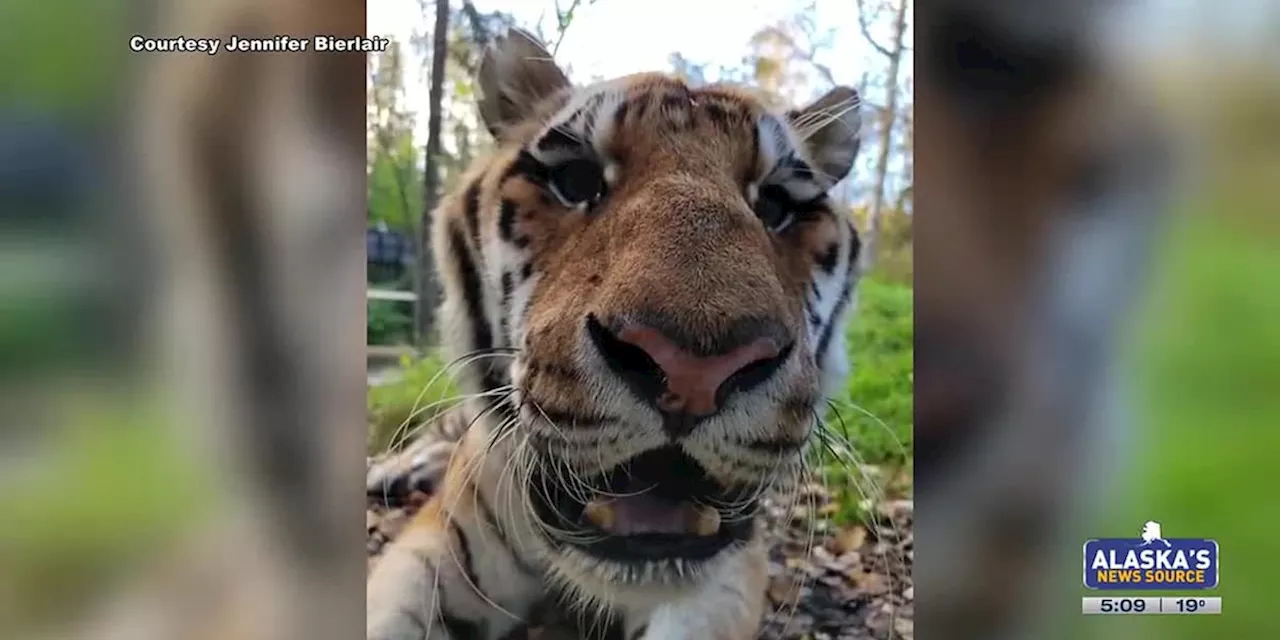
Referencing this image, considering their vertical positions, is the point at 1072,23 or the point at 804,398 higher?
the point at 1072,23

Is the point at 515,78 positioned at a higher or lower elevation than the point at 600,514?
higher

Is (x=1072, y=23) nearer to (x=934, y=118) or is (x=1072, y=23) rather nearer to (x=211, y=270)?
(x=934, y=118)

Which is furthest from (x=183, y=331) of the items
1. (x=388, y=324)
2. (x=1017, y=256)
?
(x=1017, y=256)

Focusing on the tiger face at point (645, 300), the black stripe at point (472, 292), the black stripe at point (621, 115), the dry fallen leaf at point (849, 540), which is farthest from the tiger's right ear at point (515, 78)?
the dry fallen leaf at point (849, 540)

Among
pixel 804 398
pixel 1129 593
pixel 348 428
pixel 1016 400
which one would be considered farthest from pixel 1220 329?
pixel 348 428

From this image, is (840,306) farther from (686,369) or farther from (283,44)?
(283,44)

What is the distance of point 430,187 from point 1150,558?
1.52m

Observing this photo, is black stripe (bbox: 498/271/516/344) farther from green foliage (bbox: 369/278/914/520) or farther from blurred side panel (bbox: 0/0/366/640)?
blurred side panel (bbox: 0/0/366/640)

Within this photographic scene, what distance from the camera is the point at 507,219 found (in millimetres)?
1712

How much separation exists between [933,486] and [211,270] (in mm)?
1400

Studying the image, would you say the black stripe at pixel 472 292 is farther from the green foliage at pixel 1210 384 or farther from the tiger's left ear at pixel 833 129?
the green foliage at pixel 1210 384

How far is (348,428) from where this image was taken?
170 cm

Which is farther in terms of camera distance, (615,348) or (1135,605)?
(1135,605)

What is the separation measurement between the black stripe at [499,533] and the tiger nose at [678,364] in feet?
1.25
